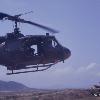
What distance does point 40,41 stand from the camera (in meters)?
28.4

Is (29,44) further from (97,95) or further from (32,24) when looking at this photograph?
(97,95)

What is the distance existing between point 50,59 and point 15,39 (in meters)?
3.52

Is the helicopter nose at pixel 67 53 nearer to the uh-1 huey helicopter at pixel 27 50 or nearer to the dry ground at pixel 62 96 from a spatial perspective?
the uh-1 huey helicopter at pixel 27 50

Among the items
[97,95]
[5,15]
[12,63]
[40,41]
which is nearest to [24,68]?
[12,63]

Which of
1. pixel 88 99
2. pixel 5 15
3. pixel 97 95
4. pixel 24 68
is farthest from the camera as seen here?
pixel 97 95

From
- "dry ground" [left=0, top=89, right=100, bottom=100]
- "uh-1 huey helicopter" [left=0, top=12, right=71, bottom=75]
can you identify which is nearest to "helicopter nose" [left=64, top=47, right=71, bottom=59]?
"uh-1 huey helicopter" [left=0, top=12, right=71, bottom=75]

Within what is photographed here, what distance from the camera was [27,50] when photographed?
28.1 metres

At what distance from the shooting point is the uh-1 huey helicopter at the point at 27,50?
1110 inches

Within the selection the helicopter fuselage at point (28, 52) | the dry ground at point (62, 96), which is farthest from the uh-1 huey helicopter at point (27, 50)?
the dry ground at point (62, 96)

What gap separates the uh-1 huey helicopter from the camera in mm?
28188

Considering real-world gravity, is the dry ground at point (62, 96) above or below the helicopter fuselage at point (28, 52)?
below

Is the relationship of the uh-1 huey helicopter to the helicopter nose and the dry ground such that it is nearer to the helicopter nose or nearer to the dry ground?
the helicopter nose

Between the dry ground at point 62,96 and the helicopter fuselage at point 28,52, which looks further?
the dry ground at point 62,96

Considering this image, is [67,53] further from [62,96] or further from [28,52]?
[62,96]
